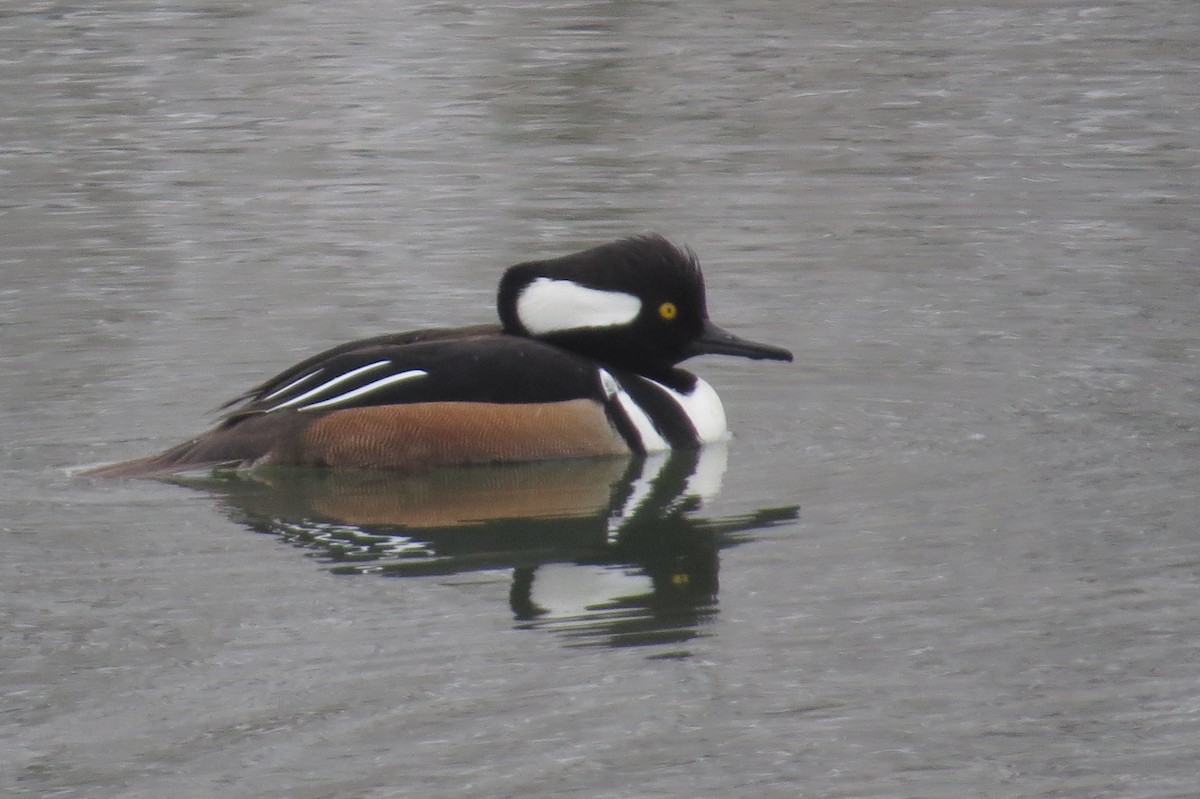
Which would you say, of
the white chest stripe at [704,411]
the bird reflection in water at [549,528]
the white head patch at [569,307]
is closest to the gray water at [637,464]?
the bird reflection in water at [549,528]

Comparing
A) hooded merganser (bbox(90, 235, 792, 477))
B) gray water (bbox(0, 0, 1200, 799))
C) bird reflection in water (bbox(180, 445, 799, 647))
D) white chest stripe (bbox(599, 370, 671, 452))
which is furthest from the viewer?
white chest stripe (bbox(599, 370, 671, 452))

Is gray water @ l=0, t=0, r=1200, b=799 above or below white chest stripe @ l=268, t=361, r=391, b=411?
below

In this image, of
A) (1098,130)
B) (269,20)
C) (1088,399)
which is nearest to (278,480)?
(1088,399)

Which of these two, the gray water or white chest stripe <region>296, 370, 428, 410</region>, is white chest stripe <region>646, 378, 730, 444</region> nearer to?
the gray water

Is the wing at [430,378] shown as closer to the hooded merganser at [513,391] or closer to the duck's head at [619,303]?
the hooded merganser at [513,391]

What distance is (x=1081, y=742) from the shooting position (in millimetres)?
5184

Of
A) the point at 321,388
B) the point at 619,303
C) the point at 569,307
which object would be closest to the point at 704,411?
the point at 619,303

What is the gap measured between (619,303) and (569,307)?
8.3 inches

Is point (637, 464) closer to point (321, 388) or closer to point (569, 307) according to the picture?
point (569, 307)

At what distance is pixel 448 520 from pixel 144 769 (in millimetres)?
2447

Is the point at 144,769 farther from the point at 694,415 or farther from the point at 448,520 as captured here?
the point at 694,415

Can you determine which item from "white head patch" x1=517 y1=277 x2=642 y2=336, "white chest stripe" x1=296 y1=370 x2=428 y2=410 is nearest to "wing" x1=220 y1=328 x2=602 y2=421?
"white chest stripe" x1=296 y1=370 x2=428 y2=410

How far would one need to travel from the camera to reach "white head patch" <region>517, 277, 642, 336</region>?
8.34 meters

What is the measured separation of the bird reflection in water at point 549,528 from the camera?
6324 mm
